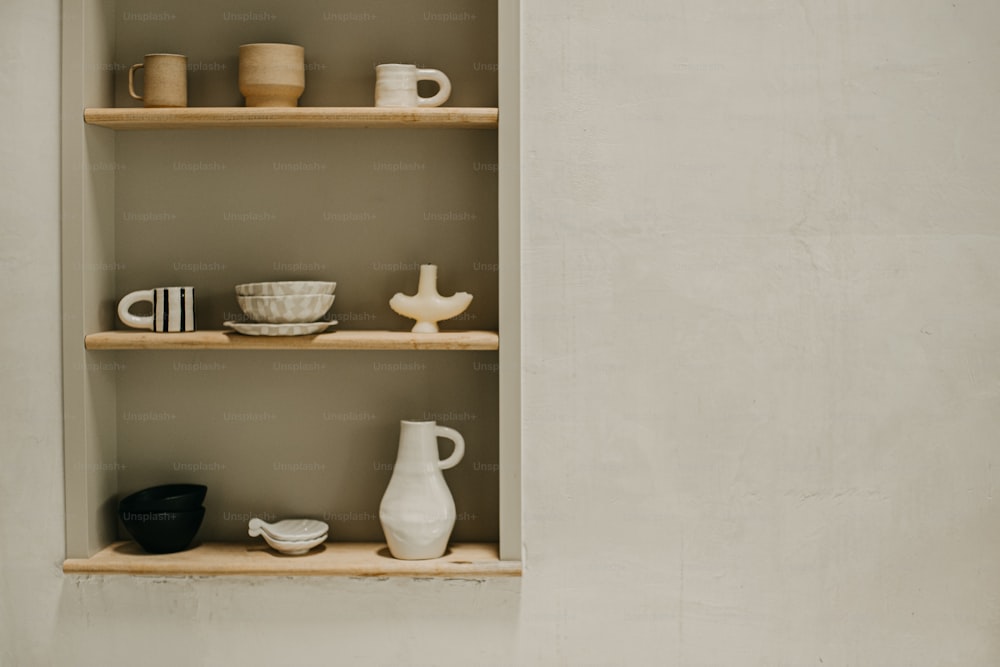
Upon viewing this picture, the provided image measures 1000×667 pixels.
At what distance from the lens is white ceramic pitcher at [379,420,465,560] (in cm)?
193

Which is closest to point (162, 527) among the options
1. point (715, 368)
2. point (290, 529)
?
point (290, 529)

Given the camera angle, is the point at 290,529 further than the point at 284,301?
Yes

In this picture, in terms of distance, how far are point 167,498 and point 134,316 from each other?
1.36 feet

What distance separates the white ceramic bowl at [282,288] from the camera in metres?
1.91

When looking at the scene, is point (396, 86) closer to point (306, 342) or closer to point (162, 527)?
point (306, 342)

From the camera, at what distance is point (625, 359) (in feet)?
6.55

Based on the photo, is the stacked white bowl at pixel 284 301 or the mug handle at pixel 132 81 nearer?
the stacked white bowl at pixel 284 301

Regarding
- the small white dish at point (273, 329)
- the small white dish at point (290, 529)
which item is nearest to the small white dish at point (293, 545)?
the small white dish at point (290, 529)

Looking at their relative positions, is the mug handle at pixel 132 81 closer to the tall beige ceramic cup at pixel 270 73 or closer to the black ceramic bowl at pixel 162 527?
the tall beige ceramic cup at pixel 270 73

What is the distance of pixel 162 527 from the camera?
1949 mm

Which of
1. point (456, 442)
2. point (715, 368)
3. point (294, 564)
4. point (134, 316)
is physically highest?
point (134, 316)

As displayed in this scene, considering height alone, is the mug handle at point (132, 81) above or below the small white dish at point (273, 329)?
above

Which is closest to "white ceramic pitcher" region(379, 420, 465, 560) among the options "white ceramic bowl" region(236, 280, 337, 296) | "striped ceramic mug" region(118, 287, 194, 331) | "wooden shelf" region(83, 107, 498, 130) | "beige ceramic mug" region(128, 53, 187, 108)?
"white ceramic bowl" region(236, 280, 337, 296)

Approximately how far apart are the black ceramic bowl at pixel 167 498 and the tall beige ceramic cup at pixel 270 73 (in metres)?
0.88
